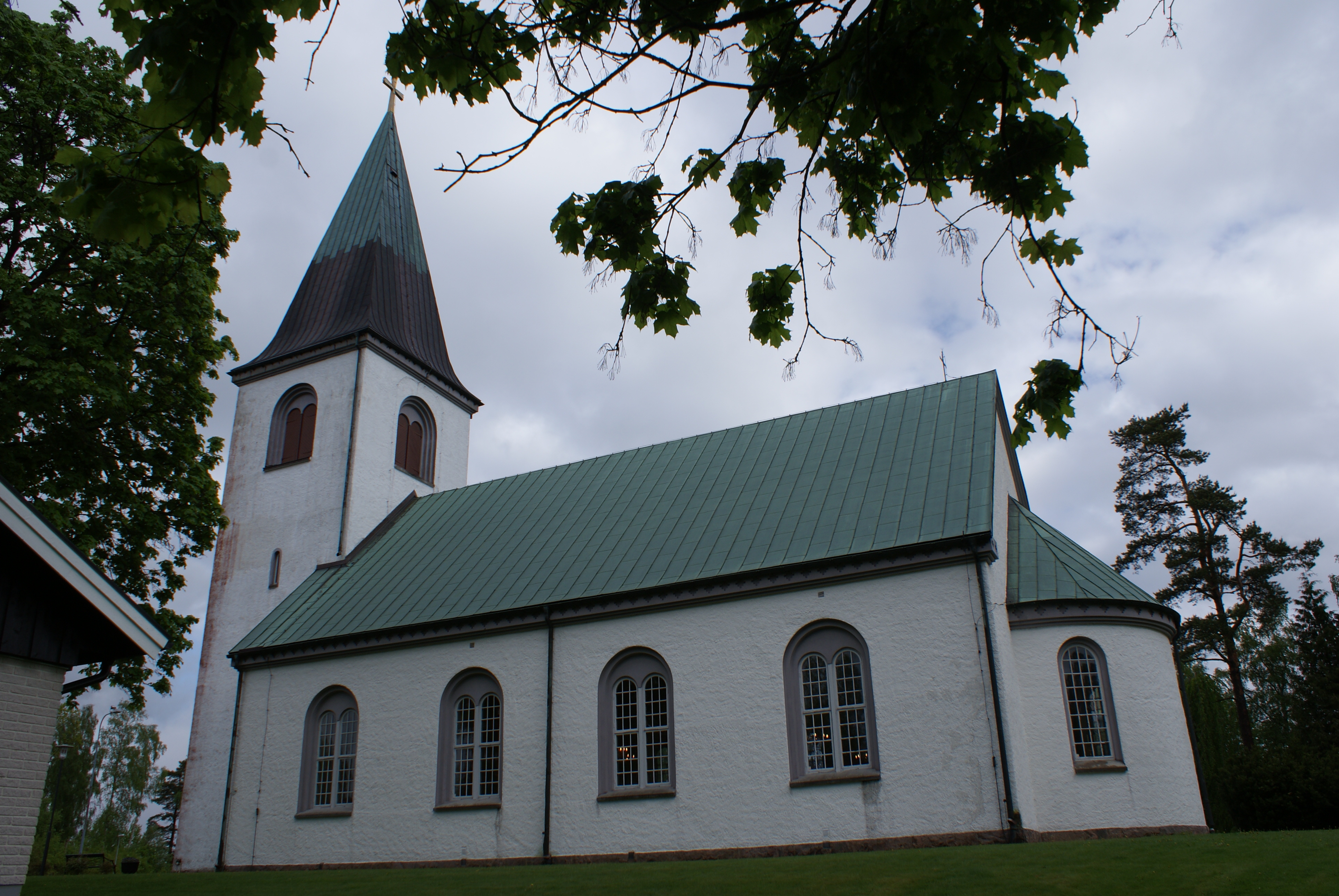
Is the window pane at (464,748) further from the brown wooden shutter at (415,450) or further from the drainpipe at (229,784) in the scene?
the brown wooden shutter at (415,450)

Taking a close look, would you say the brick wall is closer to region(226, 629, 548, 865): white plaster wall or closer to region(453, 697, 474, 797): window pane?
region(226, 629, 548, 865): white plaster wall

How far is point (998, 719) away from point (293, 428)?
1996cm

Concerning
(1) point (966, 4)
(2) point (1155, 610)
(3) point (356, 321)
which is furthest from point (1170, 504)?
(1) point (966, 4)

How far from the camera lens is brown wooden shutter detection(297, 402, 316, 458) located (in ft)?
82.4

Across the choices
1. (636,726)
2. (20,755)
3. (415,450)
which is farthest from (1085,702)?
(415,450)

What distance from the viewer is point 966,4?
4.62 m

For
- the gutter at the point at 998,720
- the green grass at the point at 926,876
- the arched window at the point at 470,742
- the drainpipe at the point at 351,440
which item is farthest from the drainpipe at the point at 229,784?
the gutter at the point at 998,720

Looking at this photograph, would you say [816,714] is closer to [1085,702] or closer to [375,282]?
[1085,702]

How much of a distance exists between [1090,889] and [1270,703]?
1668 inches

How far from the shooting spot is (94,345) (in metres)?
14.4

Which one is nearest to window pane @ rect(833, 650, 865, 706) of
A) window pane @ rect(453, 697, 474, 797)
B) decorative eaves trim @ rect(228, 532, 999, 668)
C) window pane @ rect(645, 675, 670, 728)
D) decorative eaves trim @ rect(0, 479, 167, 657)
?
decorative eaves trim @ rect(228, 532, 999, 668)

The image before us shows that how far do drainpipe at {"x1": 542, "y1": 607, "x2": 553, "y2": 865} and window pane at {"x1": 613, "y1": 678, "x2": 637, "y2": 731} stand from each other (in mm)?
1170

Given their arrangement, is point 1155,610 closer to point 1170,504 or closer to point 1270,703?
point 1170,504

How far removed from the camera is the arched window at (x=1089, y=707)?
14.2 metres
